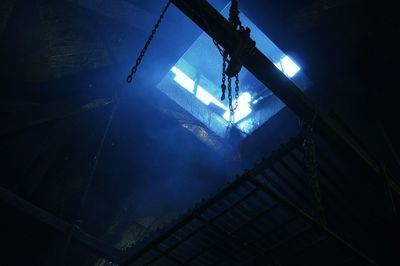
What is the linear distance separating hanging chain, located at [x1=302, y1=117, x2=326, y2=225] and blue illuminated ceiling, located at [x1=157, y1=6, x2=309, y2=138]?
3.76 m

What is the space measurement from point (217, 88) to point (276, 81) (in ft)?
30.7

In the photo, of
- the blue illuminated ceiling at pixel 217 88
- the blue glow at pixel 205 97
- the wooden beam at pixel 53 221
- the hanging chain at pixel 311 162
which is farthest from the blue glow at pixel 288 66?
the wooden beam at pixel 53 221

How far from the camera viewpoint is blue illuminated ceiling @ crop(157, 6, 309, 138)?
10.3m

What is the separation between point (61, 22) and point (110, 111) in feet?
8.10

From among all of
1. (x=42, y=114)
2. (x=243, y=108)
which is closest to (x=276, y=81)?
(x=42, y=114)

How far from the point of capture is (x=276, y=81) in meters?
5.32

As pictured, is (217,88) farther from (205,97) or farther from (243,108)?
(243,108)

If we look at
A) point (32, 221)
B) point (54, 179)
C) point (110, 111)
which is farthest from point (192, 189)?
point (32, 221)

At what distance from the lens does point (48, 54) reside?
755 centimetres

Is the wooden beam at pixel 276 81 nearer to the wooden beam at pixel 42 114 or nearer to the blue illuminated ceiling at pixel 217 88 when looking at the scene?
the blue illuminated ceiling at pixel 217 88

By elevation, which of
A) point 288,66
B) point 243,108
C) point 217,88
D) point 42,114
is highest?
point 217,88

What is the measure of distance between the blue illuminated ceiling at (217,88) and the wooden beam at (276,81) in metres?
3.25

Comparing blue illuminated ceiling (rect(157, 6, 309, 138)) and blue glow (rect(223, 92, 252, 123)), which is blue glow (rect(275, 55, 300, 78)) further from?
blue glow (rect(223, 92, 252, 123))

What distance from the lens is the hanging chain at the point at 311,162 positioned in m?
4.47
